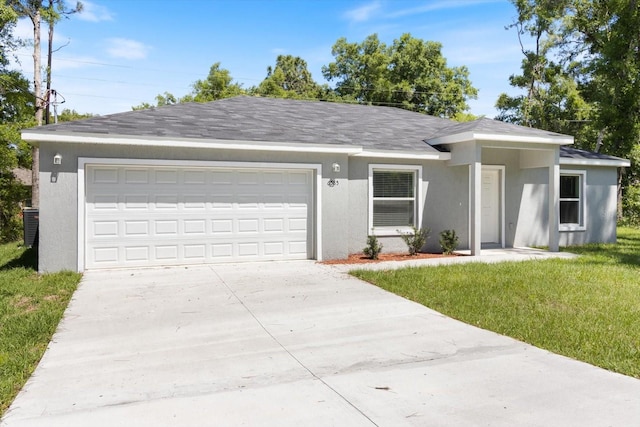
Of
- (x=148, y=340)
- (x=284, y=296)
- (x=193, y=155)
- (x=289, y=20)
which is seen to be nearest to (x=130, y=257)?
(x=193, y=155)

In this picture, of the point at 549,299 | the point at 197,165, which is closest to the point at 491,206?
the point at 549,299

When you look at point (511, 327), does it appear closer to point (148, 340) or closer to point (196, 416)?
point (196, 416)

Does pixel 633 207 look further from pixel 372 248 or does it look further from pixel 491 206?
pixel 372 248

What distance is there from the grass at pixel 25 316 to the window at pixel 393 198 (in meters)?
6.86

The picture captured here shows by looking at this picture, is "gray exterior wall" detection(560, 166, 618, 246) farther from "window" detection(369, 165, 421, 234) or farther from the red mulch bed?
"window" detection(369, 165, 421, 234)

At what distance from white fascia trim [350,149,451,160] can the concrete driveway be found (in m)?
5.23

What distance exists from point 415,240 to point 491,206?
10.5 ft

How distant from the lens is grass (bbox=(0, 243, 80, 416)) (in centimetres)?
405

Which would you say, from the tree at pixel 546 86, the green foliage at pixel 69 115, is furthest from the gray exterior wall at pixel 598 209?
the green foliage at pixel 69 115

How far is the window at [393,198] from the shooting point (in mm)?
11641

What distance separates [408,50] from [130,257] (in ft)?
97.3

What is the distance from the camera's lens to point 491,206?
13.2m

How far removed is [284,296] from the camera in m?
7.09

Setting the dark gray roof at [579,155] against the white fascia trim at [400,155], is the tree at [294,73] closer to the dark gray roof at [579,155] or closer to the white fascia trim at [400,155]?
the dark gray roof at [579,155]
